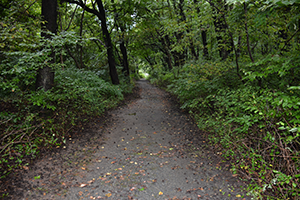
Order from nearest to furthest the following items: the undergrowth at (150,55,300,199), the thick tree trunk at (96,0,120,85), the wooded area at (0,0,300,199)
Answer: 1. the undergrowth at (150,55,300,199)
2. the wooded area at (0,0,300,199)
3. the thick tree trunk at (96,0,120,85)

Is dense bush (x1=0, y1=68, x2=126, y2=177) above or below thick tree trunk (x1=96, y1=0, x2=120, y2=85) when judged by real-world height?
below

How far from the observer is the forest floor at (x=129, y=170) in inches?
135

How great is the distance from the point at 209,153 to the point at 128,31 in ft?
38.7

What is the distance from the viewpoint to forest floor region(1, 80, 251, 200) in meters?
3.44

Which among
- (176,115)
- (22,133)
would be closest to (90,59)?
(176,115)

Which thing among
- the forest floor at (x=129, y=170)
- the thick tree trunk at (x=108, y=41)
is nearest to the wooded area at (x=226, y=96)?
the forest floor at (x=129, y=170)

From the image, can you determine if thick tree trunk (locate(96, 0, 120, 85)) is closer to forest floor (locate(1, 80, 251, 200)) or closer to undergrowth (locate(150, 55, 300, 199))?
forest floor (locate(1, 80, 251, 200))

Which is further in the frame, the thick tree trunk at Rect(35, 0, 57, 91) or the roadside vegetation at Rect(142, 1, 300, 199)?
the thick tree trunk at Rect(35, 0, 57, 91)

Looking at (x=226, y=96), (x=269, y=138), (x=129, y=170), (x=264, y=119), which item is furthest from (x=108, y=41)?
(x=269, y=138)

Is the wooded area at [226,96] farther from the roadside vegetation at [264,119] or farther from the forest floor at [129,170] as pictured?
the forest floor at [129,170]

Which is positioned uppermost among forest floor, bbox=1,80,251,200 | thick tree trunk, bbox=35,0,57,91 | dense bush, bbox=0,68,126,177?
thick tree trunk, bbox=35,0,57,91

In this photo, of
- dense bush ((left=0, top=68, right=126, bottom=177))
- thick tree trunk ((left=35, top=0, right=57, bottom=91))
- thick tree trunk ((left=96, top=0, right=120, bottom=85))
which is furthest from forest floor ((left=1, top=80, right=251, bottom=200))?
thick tree trunk ((left=96, top=0, right=120, bottom=85))

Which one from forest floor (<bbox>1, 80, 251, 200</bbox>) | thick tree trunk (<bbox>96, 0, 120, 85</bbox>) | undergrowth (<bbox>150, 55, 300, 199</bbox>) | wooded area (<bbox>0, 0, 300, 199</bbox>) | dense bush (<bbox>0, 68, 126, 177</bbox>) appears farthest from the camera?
thick tree trunk (<bbox>96, 0, 120, 85</bbox>)

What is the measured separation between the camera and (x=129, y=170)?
4219 millimetres
